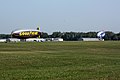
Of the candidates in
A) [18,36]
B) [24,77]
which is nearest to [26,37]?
[18,36]

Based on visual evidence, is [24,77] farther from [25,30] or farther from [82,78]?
[25,30]

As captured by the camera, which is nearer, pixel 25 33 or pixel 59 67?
pixel 59 67

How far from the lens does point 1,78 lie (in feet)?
67.3

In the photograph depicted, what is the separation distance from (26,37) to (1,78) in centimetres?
17715

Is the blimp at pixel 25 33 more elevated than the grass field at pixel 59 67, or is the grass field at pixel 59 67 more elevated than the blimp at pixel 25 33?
the blimp at pixel 25 33

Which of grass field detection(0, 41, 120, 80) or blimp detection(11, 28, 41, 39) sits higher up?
blimp detection(11, 28, 41, 39)

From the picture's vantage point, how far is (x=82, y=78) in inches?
824

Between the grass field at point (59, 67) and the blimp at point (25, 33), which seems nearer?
the grass field at point (59, 67)

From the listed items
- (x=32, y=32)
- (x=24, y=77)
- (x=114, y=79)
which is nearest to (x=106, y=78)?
(x=114, y=79)

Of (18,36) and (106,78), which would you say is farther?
(18,36)

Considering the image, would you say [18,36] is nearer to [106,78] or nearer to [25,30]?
[25,30]

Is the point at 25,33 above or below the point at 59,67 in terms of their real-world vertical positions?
above

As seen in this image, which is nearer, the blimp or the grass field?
the grass field

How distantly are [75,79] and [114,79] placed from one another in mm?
→ 2183
